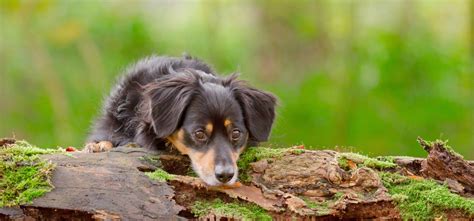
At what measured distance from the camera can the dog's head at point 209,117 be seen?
5844 mm

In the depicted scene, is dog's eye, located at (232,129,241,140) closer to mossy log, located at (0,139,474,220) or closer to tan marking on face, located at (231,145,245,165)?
tan marking on face, located at (231,145,245,165)

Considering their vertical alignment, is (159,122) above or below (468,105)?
below

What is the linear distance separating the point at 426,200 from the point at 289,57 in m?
11.3

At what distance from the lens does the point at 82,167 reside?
5.38 metres

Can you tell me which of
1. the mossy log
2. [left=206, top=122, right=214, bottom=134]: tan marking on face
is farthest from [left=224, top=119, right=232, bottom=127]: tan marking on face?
the mossy log

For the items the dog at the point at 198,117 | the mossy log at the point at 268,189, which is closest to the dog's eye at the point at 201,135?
the dog at the point at 198,117

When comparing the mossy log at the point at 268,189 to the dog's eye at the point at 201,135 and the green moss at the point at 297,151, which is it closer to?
the green moss at the point at 297,151

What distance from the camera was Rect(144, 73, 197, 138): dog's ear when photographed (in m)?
6.10

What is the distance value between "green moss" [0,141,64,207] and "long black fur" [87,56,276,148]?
97 cm

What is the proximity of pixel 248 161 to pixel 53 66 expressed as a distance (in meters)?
10.9

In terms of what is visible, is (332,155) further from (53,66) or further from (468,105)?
(53,66)

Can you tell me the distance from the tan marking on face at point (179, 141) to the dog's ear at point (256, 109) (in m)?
0.51

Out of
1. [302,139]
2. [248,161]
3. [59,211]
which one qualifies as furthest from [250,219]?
Answer: [302,139]

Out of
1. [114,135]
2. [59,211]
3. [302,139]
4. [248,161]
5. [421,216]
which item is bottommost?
[59,211]
